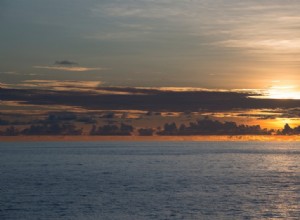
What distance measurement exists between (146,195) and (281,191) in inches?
826

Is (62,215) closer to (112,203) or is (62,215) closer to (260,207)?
(112,203)

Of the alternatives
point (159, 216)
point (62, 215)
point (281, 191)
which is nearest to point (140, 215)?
point (159, 216)

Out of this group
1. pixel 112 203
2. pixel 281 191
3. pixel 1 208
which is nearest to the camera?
pixel 1 208

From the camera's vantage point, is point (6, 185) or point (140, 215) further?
point (6, 185)

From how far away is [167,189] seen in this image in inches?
3602

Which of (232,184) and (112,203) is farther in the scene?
(232,184)

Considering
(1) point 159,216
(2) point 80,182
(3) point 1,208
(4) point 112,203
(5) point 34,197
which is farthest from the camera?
(2) point 80,182

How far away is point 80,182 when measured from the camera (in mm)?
106938

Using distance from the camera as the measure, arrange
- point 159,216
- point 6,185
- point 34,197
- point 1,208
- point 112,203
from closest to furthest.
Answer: point 159,216, point 1,208, point 112,203, point 34,197, point 6,185

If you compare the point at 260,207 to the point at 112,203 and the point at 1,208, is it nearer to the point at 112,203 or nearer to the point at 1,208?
the point at 112,203

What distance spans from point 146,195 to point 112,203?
31.7 feet

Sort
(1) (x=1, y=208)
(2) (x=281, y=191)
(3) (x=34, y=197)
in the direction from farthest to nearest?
(2) (x=281, y=191)
(3) (x=34, y=197)
(1) (x=1, y=208)

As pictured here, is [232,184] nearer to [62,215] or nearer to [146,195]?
[146,195]

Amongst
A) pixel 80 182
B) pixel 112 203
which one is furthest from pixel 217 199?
pixel 80 182
